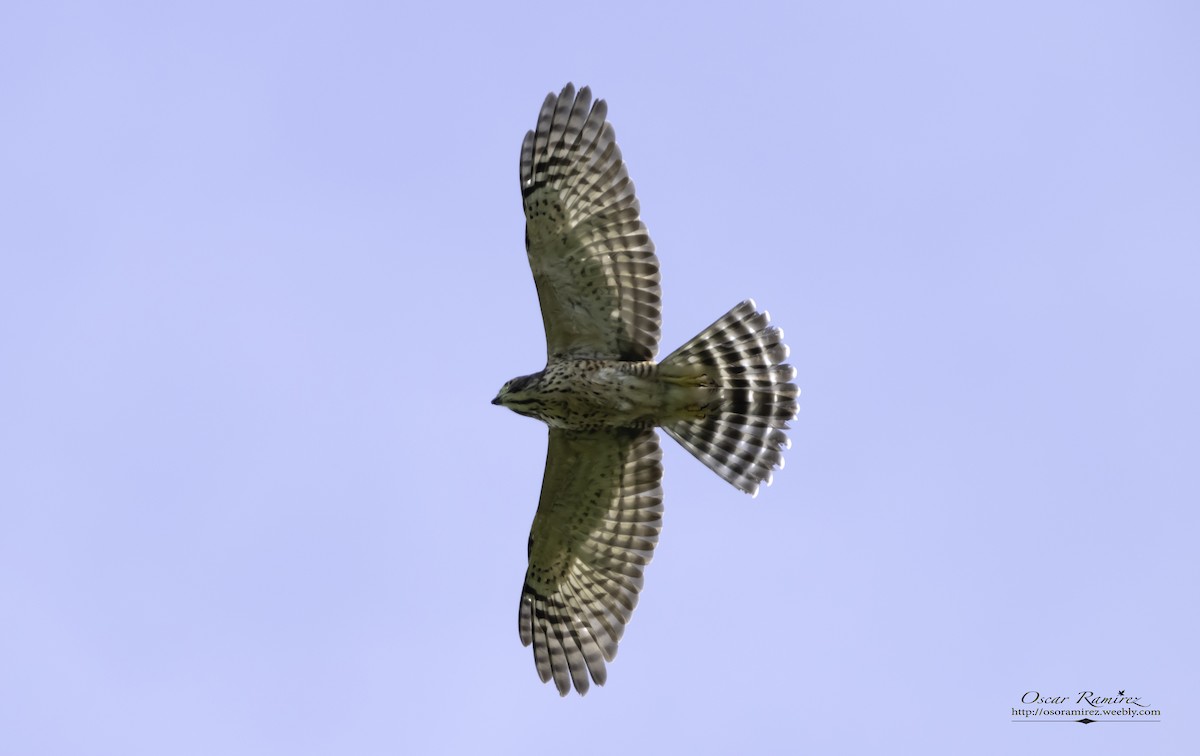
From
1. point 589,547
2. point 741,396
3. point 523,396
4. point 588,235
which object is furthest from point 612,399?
point 589,547

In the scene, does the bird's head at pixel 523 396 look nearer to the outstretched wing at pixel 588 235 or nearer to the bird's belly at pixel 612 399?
the bird's belly at pixel 612 399

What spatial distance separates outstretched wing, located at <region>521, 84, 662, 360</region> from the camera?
11.3 meters

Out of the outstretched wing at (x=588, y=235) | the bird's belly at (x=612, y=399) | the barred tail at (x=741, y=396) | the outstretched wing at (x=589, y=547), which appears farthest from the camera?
the outstretched wing at (x=589, y=547)

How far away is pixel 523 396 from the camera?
37.6 feet

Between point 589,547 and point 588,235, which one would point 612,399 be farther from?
point 589,547

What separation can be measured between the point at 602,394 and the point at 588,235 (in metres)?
1.16

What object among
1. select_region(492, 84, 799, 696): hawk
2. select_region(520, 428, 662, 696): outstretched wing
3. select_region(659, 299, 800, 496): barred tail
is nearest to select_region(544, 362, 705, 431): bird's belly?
select_region(492, 84, 799, 696): hawk

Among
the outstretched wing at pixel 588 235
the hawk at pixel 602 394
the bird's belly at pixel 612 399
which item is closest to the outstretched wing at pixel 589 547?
the hawk at pixel 602 394

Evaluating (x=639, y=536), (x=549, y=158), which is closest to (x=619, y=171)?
(x=549, y=158)

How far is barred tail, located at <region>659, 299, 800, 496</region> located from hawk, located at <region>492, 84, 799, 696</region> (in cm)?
1

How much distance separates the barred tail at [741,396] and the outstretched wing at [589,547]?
441mm

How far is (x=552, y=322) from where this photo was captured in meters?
11.6

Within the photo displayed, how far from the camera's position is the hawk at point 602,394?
1132cm

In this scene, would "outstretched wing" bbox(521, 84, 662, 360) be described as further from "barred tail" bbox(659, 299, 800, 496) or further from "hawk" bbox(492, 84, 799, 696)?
"barred tail" bbox(659, 299, 800, 496)
